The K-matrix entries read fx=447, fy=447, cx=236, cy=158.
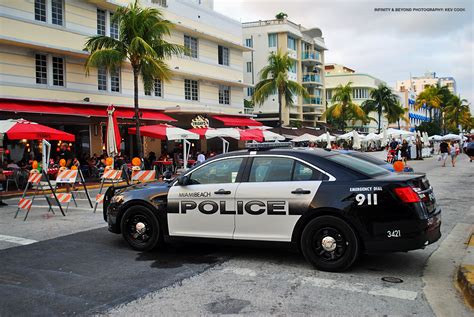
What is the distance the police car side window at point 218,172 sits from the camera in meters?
6.27

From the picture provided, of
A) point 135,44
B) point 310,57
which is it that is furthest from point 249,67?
point 135,44

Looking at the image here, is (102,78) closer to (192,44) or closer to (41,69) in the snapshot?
(41,69)

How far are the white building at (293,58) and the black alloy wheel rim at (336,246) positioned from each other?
148 feet

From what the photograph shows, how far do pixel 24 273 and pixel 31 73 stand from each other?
1654 centimetres

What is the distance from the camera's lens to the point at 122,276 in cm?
562

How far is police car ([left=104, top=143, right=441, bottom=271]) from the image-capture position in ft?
17.5

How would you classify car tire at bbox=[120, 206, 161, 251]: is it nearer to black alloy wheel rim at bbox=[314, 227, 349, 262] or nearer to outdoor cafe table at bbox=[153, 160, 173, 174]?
black alloy wheel rim at bbox=[314, 227, 349, 262]

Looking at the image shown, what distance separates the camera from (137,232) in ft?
22.5

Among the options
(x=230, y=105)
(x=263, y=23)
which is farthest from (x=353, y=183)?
(x=263, y=23)

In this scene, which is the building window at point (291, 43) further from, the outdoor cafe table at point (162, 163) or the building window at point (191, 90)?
the outdoor cafe table at point (162, 163)

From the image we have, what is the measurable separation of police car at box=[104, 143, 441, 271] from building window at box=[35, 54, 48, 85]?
1606cm

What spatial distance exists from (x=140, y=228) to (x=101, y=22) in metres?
19.9

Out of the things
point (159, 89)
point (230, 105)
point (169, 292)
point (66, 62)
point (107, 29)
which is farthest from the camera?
point (230, 105)

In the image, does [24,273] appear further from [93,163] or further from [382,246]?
[93,163]
